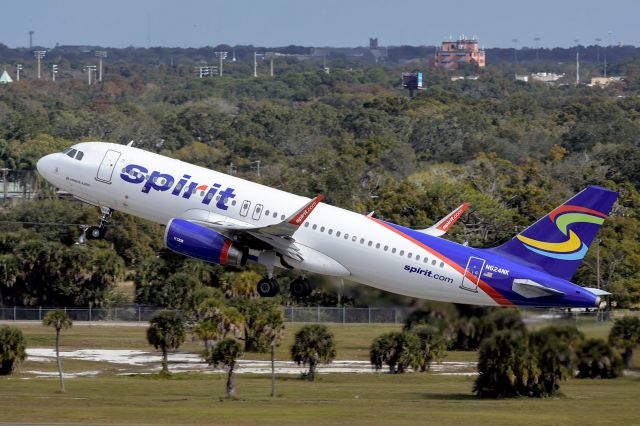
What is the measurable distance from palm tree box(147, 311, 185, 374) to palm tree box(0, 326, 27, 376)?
856cm

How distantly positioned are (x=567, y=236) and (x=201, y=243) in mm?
16935

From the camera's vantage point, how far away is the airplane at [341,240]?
68938 millimetres

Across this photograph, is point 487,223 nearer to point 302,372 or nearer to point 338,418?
point 302,372

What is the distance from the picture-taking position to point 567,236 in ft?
Result: 230

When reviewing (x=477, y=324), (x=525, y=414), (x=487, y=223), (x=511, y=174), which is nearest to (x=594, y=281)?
(x=487, y=223)

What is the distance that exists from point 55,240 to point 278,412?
65.8 meters

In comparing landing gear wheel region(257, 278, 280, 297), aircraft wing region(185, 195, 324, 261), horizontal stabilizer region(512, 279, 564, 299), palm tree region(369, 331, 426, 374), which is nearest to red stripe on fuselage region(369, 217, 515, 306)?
horizontal stabilizer region(512, 279, 564, 299)

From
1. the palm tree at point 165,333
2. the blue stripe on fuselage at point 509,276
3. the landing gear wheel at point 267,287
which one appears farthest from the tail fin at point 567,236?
the palm tree at point 165,333

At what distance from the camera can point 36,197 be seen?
177 metres

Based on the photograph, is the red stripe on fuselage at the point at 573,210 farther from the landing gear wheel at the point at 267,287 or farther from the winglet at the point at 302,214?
the landing gear wheel at the point at 267,287

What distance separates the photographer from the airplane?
68938mm

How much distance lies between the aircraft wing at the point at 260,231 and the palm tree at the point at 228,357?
20099 mm

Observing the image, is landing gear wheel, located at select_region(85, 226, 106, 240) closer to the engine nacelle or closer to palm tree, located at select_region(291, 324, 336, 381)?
the engine nacelle

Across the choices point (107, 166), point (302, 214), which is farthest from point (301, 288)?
point (107, 166)
